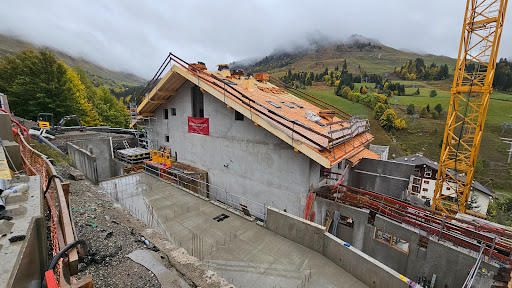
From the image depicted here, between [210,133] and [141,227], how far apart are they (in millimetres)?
10261

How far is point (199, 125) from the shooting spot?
17.8m

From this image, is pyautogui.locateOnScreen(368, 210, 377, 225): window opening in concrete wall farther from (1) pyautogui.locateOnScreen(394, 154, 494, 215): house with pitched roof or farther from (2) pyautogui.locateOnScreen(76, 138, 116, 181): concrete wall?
(1) pyautogui.locateOnScreen(394, 154, 494, 215): house with pitched roof

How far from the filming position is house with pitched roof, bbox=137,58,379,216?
12.5m

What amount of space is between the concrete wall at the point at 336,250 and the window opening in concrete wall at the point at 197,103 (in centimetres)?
1101

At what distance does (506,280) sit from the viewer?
7496mm

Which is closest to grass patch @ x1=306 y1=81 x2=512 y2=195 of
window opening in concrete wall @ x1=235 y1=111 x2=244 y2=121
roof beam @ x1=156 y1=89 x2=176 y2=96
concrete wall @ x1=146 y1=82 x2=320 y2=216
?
concrete wall @ x1=146 y1=82 x2=320 y2=216

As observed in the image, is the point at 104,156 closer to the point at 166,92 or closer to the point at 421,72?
the point at 166,92

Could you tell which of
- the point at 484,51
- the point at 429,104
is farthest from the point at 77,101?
the point at 429,104

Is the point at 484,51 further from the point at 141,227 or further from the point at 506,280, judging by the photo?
the point at 141,227

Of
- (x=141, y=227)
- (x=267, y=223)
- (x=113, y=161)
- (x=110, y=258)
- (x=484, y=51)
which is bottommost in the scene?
(x=113, y=161)

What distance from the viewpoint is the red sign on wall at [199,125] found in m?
17.3

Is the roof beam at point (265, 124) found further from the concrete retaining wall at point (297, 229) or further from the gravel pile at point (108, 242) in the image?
the gravel pile at point (108, 242)

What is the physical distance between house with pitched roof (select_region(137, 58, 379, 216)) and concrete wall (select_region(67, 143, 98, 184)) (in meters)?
5.70

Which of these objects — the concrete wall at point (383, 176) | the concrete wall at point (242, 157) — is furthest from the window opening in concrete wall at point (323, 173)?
the concrete wall at point (383, 176)
